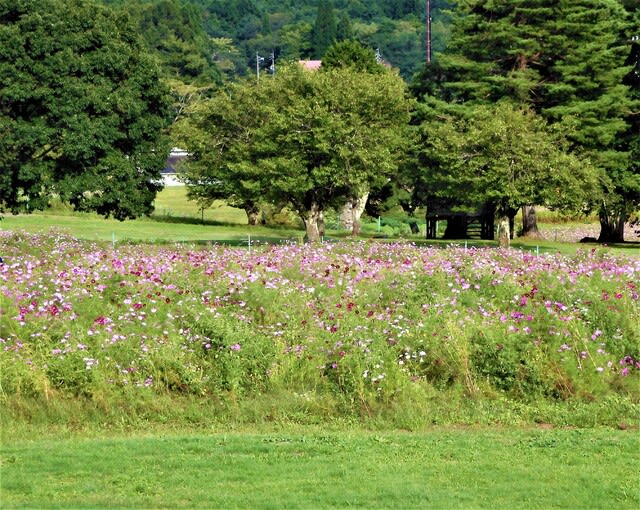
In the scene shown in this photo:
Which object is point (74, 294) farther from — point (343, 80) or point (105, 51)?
point (105, 51)

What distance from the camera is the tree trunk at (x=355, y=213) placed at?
53356 millimetres

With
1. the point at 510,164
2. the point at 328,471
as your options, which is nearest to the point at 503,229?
the point at 510,164

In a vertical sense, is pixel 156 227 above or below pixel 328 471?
above

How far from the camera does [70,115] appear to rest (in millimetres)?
47062

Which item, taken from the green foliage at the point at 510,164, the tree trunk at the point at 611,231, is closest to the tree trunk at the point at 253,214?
the green foliage at the point at 510,164

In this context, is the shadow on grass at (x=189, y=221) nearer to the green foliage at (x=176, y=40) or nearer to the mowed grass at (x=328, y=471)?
the green foliage at (x=176, y=40)

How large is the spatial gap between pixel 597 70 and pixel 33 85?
26283mm

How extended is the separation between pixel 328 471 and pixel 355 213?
47.5 metres

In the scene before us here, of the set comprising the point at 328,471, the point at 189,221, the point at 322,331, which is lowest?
the point at 328,471

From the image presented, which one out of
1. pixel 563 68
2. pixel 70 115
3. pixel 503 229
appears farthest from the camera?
pixel 563 68

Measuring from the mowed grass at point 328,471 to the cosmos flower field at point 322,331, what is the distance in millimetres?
1536

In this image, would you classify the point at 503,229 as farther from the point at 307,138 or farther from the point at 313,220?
the point at 307,138

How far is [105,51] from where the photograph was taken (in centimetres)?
4922

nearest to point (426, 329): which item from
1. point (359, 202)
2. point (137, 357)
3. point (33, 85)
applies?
point (137, 357)
